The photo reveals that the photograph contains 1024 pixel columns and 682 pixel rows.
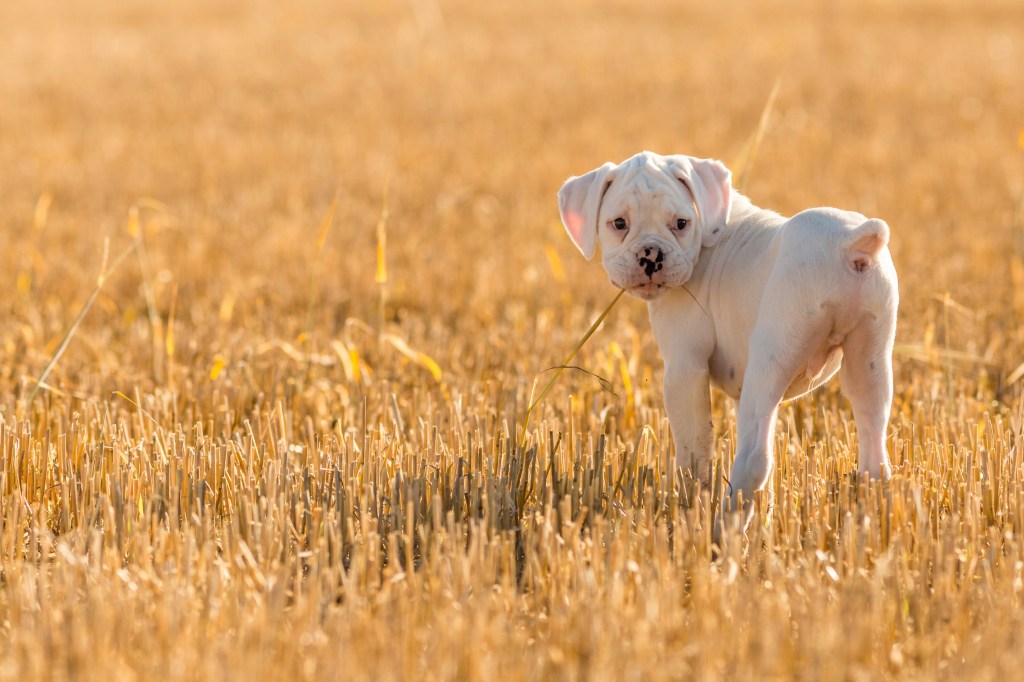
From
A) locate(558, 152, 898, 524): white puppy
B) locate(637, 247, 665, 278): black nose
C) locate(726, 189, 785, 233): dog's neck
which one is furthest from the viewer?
locate(726, 189, 785, 233): dog's neck

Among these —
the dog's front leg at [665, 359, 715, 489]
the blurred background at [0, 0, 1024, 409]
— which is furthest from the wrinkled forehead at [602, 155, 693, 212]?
the blurred background at [0, 0, 1024, 409]

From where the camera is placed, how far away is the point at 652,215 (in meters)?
3.81

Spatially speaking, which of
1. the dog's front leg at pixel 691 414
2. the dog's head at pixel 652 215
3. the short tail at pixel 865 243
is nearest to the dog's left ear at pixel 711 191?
the dog's head at pixel 652 215

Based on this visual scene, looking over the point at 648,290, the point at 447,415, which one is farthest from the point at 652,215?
the point at 447,415

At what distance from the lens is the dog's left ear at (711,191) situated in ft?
12.8

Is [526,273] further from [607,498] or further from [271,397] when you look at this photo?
[607,498]

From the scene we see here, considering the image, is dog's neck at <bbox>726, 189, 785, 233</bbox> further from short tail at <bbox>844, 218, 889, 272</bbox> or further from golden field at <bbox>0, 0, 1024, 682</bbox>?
golden field at <bbox>0, 0, 1024, 682</bbox>

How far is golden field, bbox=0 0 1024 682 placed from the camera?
285 cm

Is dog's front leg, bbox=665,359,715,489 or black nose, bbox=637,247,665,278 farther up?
black nose, bbox=637,247,665,278

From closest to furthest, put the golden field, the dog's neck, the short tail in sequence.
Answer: the golden field < the short tail < the dog's neck

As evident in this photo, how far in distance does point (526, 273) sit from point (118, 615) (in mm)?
5392

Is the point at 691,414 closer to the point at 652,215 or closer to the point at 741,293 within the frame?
the point at 741,293

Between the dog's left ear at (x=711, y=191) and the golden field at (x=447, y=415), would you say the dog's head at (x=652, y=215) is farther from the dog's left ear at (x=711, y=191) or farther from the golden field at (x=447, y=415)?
the golden field at (x=447, y=415)

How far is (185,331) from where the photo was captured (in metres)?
6.88
